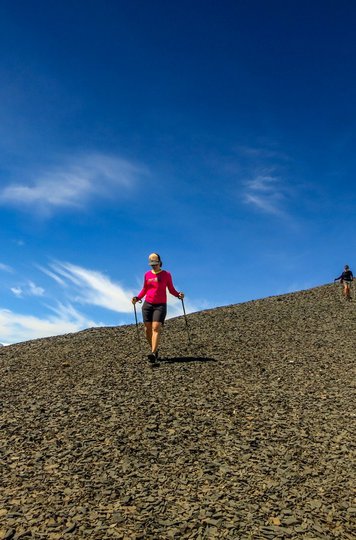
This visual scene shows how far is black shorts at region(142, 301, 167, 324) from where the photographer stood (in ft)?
44.4

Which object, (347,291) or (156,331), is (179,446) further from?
(347,291)

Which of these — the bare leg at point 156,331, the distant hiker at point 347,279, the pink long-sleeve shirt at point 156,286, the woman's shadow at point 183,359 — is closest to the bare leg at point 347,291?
the distant hiker at point 347,279

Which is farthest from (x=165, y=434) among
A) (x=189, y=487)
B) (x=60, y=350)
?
(x=60, y=350)

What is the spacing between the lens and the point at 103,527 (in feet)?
20.2

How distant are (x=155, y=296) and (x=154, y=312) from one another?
0.47 metres

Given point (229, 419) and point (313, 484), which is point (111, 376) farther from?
point (313, 484)

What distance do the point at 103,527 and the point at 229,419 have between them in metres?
4.22

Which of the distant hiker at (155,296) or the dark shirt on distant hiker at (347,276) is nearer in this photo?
the distant hiker at (155,296)

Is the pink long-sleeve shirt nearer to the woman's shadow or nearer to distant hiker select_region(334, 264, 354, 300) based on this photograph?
the woman's shadow

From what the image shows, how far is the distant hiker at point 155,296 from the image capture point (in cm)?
1355

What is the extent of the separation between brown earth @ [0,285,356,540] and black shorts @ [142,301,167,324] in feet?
5.03

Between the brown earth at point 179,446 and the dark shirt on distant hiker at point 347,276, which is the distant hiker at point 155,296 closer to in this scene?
the brown earth at point 179,446

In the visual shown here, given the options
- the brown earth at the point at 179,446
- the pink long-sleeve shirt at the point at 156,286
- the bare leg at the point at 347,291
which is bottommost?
the brown earth at the point at 179,446

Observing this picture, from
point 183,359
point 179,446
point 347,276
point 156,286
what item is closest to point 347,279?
point 347,276
